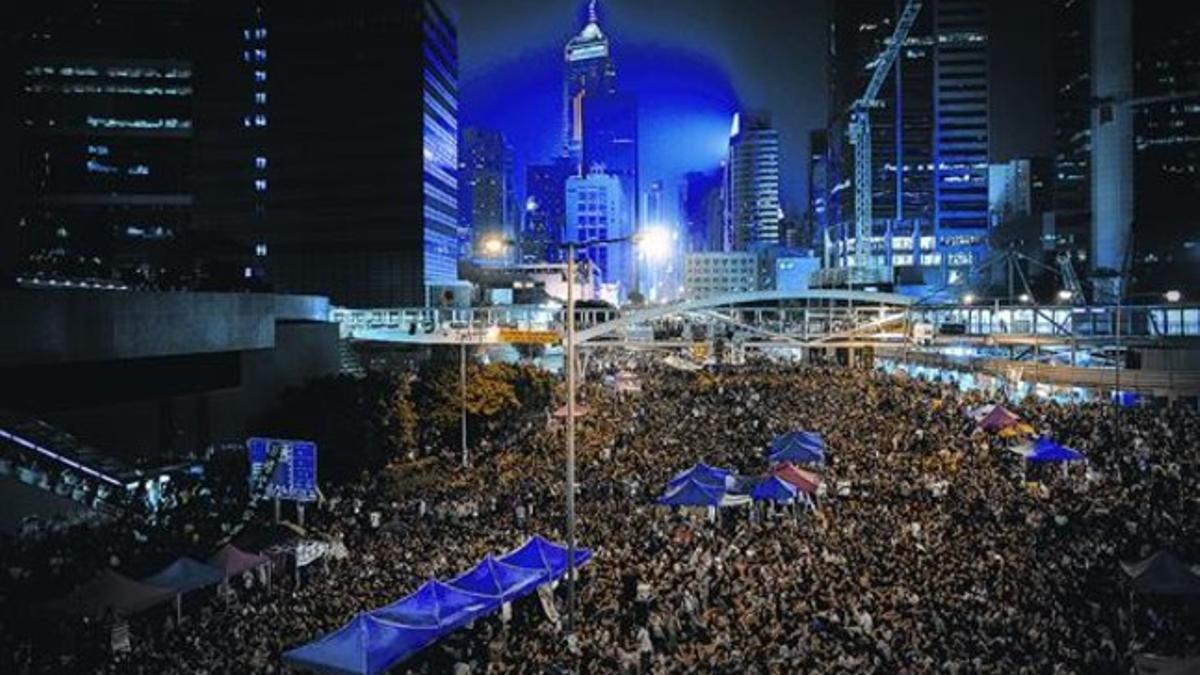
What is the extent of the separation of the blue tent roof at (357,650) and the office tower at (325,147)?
3522 inches

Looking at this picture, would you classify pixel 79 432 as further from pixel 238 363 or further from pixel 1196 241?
pixel 1196 241

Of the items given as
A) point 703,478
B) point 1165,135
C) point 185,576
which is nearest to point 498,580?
point 185,576

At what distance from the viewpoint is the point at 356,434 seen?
31.9 m

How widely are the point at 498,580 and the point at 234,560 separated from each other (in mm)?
5571

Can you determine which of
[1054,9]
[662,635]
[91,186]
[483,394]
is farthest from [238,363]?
[1054,9]

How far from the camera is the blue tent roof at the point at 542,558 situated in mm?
16891

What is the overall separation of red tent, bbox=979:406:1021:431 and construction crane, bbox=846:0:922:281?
13182cm

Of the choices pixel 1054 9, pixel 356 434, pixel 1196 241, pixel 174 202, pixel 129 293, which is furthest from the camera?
pixel 1054 9

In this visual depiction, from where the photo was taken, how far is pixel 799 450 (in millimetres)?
26422

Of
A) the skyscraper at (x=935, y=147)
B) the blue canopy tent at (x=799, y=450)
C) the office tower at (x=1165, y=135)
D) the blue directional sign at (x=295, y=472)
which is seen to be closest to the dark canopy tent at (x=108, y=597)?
the blue directional sign at (x=295, y=472)

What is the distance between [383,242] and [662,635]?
3593 inches

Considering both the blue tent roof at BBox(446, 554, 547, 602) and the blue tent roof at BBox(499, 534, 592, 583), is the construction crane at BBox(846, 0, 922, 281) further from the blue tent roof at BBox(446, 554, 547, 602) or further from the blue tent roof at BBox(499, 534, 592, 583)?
the blue tent roof at BBox(446, 554, 547, 602)

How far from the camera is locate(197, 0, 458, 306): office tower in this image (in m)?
98.9

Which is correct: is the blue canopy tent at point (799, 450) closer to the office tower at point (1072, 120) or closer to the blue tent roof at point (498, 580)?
the blue tent roof at point (498, 580)
